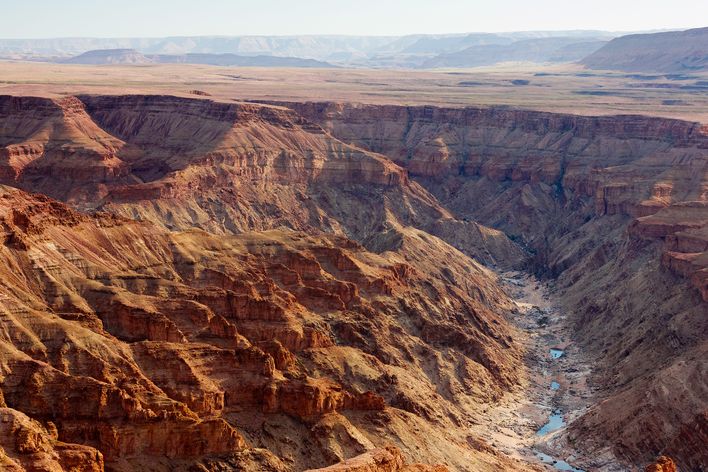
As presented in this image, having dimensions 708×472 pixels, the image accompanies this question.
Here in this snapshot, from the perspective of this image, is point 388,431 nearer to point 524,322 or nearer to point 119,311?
point 119,311

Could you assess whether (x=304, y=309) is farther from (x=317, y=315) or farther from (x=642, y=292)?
(x=642, y=292)

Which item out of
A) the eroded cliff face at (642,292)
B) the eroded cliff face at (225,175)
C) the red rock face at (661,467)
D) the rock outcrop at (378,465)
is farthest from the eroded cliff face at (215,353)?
the eroded cliff face at (225,175)

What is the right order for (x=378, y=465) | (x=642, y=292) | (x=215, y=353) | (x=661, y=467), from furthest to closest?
1. (x=642, y=292)
2. (x=215, y=353)
3. (x=661, y=467)
4. (x=378, y=465)

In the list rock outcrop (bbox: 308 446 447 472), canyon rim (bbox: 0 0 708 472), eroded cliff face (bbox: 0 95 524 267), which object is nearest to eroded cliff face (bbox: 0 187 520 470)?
canyon rim (bbox: 0 0 708 472)

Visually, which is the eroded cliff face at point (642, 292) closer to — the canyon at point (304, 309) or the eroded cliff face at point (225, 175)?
the canyon at point (304, 309)

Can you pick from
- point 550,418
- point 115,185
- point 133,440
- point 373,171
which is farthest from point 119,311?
point 373,171

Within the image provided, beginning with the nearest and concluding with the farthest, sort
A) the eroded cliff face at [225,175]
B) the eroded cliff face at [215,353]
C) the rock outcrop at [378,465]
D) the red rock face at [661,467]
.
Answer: the rock outcrop at [378,465]
the red rock face at [661,467]
the eroded cliff face at [215,353]
the eroded cliff face at [225,175]

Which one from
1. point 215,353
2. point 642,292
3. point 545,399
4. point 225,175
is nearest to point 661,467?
point 215,353

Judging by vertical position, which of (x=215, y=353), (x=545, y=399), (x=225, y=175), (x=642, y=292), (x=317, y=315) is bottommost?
(x=545, y=399)

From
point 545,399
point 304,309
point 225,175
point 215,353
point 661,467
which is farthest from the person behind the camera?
point 225,175
